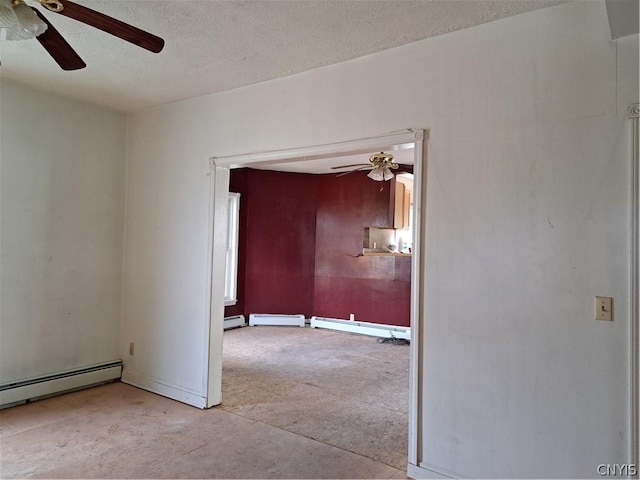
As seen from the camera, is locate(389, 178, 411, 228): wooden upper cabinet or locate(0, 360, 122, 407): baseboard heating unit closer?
locate(0, 360, 122, 407): baseboard heating unit

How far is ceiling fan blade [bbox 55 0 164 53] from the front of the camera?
1.68 metres

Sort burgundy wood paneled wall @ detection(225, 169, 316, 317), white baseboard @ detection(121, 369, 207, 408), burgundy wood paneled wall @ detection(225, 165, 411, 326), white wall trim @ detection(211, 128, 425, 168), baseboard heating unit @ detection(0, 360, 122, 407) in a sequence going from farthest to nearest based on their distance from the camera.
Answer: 1. burgundy wood paneled wall @ detection(225, 169, 316, 317)
2. burgundy wood paneled wall @ detection(225, 165, 411, 326)
3. white baseboard @ detection(121, 369, 207, 408)
4. baseboard heating unit @ detection(0, 360, 122, 407)
5. white wall trim @ detection(211, 128, 425, 168)

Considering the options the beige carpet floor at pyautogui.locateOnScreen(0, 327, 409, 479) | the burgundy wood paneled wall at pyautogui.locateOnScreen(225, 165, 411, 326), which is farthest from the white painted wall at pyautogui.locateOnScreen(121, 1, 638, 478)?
the burgundy wood paneled wall at pyautogui.locateOnScreen(225, 165, 411, 326)

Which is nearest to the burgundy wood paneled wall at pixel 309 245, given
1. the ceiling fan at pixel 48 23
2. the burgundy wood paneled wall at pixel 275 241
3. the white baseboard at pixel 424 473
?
the burgundy wood paneled wall at pixel 275 241

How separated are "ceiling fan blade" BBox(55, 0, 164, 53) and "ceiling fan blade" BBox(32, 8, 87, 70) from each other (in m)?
0.16

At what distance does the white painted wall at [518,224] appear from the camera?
1.95 meters

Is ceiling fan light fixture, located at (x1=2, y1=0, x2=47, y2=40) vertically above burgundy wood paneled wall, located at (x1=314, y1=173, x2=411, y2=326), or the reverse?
ceiling fan light fixture, located at (x1=2, y1=0, x2=47, y2=40)

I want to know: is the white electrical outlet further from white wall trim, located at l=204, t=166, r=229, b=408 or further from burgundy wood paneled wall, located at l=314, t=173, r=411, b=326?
burgundy wood paneled wall, located at l=314, t=173, r=411, b=326

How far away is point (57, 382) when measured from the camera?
11.8ft

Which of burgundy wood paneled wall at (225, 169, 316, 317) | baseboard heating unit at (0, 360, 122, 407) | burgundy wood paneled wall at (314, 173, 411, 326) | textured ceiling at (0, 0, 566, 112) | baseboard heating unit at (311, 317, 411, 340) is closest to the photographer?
textured ceiling at (0, 0, 566, 112)

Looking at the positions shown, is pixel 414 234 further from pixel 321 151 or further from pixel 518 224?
pixel 321 151

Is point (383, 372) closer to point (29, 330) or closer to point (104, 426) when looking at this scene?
point (104, 426)

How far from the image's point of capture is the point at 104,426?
119 inches

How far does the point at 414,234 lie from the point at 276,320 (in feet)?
16.0
